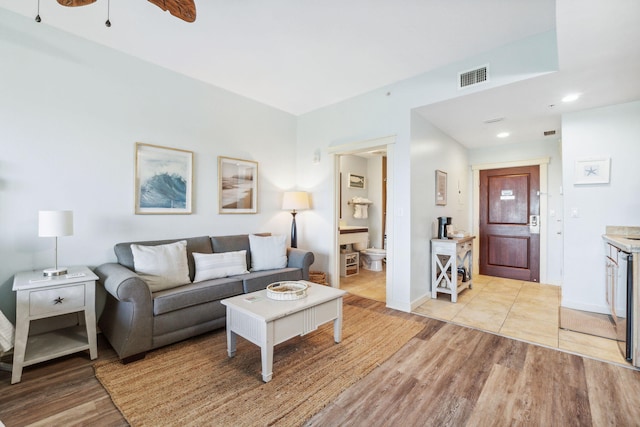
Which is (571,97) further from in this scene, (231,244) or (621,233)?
(231,244)

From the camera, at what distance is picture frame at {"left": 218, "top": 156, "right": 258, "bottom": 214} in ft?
11.9

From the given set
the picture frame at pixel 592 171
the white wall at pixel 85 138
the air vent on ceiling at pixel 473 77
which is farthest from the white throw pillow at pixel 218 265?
the picture frame at pixel 592 171

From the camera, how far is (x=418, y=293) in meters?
3.51

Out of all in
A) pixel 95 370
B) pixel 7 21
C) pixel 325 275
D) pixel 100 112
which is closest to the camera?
pixel 95 370

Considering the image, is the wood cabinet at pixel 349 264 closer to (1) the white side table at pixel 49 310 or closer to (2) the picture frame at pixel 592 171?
(2) the picture frame at pixel 592 171

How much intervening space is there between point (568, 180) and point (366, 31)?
9.33 ft

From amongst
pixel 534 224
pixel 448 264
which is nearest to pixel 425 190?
pixel 448 264

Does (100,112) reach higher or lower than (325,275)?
higher

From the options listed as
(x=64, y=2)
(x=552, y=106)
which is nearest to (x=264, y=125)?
(x=64, y=2)

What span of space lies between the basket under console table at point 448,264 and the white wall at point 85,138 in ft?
9.19

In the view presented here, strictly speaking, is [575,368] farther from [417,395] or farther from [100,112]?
[100,112]

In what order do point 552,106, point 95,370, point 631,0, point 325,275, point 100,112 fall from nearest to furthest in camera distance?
point 631,0, point 95,370, point 100,112, point 552,106, point 325,275

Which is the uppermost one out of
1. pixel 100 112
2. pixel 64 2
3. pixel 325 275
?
pixel 64 2

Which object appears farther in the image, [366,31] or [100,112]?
[100,112]
